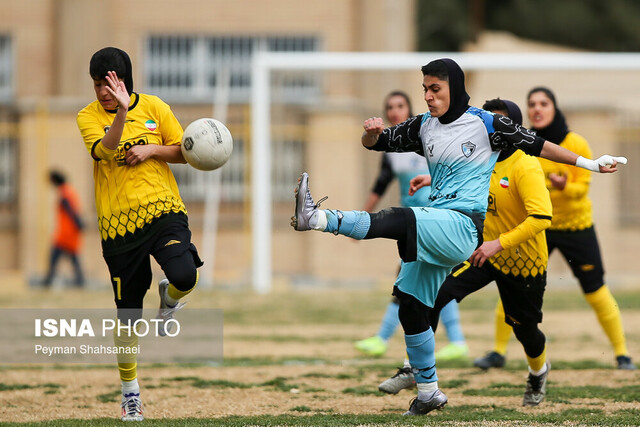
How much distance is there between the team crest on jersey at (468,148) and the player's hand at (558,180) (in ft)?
7.83

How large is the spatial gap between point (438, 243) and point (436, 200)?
36 centimetres

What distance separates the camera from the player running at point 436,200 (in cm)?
645

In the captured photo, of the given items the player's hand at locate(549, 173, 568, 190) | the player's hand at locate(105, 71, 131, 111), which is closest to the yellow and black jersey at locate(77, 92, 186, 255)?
the player's hand at locate(105, 71, 131, 111)

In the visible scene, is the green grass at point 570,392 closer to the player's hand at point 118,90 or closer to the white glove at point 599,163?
the white glove at point 599,163

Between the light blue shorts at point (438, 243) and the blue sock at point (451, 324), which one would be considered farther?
the blue sock at point (451, 324)

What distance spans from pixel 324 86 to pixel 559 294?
7141mm

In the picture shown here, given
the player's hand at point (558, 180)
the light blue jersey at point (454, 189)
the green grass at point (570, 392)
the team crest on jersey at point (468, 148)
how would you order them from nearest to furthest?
the light blue jersey at point (454, 189), the team crest on jersey at point (468, 148), the green grass at point (570, 392), the player's hand at point (558, 180)

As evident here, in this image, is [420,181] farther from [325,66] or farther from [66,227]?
[66,227]

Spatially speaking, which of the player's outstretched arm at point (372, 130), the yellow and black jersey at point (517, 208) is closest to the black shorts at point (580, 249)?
the yellow and black jersey at point (517, 208)

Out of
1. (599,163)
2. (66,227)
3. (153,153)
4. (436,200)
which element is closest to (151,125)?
(153,153)

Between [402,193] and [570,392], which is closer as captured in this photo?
[570,392]

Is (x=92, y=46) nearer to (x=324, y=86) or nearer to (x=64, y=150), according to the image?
(x=64, y=150)

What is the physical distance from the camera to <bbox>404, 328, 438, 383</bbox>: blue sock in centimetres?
688

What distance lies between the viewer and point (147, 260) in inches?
274
